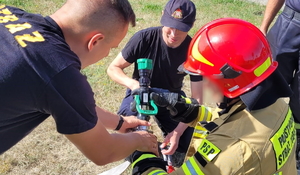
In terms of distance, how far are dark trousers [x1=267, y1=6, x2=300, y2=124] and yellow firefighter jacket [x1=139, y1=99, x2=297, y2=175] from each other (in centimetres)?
178

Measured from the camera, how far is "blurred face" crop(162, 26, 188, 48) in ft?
12.2

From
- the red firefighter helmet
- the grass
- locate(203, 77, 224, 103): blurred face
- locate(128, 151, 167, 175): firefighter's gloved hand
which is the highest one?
the red firefighter helmet

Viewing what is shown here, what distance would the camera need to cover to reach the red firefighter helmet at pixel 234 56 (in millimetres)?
2156

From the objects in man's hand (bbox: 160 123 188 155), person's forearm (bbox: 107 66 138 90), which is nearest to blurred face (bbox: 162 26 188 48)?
person's forearm (bbox: 107 66 138 90)

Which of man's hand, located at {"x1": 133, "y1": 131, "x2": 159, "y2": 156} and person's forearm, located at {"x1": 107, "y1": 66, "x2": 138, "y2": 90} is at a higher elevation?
man's hand, located at {"x1": 133, "y1": 131, "x2": 159, "y2": 156}

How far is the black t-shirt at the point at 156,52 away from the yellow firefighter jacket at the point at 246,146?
1.76m

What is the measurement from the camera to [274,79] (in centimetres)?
220

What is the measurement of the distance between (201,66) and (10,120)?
4.28 feet

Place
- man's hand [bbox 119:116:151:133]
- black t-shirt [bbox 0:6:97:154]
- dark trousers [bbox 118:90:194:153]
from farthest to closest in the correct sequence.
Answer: dark trousers [bbox 118:90:194:153] → man's hand [bbox 119:116:151:133] → black t-shirt [bbox 0:6:97:154]

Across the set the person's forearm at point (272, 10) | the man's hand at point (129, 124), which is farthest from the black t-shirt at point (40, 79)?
the person's forearm at point (272, 10)

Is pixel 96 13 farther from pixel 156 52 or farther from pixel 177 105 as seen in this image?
pixel 156 52

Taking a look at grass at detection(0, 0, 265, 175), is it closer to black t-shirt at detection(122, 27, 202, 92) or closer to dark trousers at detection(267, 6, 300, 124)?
black t-shirt at detection(122, 27, 202, 92)

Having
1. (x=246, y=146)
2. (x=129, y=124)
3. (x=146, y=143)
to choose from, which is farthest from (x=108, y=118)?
Answer: (x=246, y=146)

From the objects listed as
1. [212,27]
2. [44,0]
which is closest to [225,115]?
[212,27]
